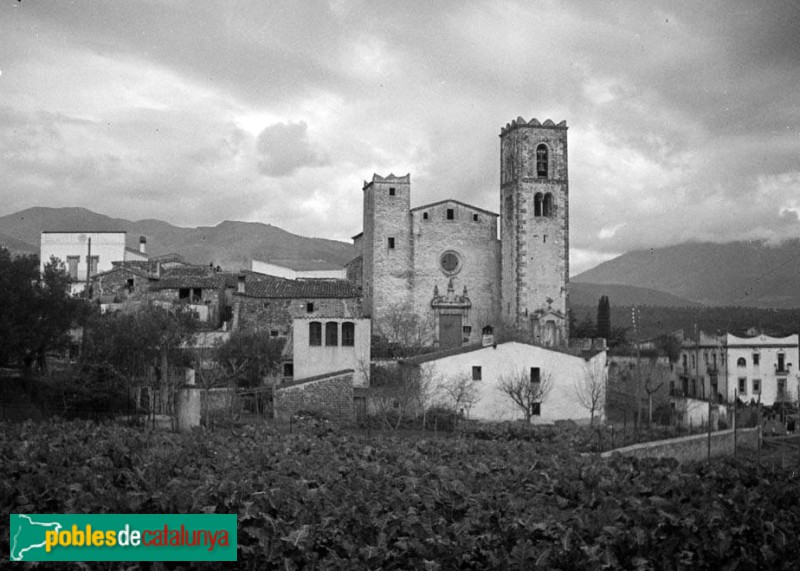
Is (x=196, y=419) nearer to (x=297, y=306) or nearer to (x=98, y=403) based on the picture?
(x=98, y=403)

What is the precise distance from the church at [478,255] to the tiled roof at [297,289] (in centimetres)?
202

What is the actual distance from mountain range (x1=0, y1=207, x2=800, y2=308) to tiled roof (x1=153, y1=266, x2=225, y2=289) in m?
47.4

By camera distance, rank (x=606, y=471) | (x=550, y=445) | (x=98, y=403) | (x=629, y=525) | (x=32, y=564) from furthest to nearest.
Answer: (x=98, y=403)
(x=550, y=445)
(x=606, y=471)
(x=629, y=525)
(x=32, y=564)

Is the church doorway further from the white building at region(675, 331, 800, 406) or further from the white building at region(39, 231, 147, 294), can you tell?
the white building at region(39, 231, 147, 294)

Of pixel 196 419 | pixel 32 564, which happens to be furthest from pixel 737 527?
pixel 196 419

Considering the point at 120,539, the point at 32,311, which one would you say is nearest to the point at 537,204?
the point at 32,311

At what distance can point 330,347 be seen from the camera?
36031 mm

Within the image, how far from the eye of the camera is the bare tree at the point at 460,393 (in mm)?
33281

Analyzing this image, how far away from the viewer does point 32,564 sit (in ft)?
35.6

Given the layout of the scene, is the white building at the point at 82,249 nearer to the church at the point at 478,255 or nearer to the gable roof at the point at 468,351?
the church at the point at 478,255

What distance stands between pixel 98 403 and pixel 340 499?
57.8ft

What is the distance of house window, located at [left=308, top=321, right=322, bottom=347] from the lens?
3606 cm

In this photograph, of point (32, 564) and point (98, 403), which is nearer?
point (32, 564)

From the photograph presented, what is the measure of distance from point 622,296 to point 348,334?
94.7 m
